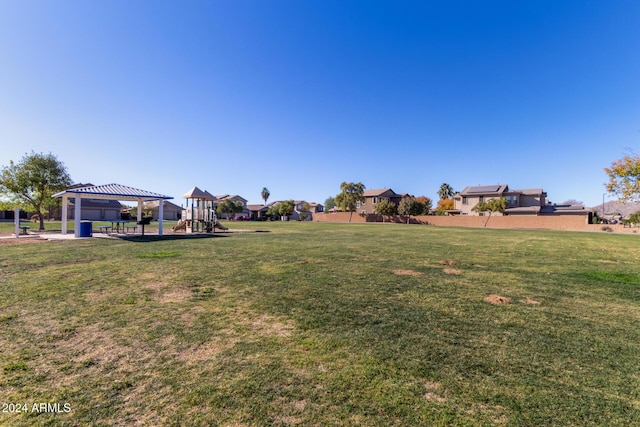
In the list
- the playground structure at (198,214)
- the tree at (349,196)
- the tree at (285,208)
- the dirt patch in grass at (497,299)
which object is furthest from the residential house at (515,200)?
the dirt patch in grass at (497,299)

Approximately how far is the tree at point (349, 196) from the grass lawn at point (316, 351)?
66.6 m

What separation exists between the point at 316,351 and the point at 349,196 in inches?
2782

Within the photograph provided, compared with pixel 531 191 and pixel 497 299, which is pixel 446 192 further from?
pixel 497 299

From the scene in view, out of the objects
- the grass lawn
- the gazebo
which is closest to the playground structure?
the gazebo

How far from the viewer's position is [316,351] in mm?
3549

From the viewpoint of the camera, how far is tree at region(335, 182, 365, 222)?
242 feet

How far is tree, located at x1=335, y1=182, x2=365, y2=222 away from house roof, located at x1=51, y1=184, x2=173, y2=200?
2226 inches

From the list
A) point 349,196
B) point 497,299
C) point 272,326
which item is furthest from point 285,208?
point 272,326

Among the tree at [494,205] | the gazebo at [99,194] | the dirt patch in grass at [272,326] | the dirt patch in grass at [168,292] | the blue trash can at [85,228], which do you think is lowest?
the dirt patch in grass at [272,326]

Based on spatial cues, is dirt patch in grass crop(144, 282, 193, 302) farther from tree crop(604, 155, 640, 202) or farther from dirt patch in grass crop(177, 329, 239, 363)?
tree crop(604, 155, 640, 202)

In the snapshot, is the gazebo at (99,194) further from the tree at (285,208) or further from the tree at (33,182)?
the tree at (285,208)

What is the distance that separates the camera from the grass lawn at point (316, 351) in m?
2.50

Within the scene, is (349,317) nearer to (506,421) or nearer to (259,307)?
(259,307)

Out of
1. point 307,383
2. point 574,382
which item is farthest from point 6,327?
point 574,382
